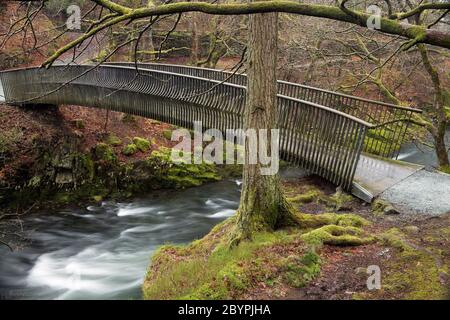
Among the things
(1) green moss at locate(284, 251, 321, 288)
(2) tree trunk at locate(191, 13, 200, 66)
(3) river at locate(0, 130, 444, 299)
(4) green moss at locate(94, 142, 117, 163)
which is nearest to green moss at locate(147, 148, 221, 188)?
(3) river at locate(0, 130, 444, 299)

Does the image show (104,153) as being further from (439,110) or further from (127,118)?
(439,110)

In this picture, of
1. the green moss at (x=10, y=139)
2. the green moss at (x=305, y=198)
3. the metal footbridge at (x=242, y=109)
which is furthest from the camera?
the green moss at (x=10, y=139)

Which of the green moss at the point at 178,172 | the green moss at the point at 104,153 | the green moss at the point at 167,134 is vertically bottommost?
the green moss at the point at 178,172

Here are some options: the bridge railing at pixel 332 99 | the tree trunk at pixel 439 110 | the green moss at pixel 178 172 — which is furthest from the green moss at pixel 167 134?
the tree trunk at pixel 439 110

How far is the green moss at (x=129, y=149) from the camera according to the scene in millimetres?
16375

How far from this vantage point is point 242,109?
1065 centimetres

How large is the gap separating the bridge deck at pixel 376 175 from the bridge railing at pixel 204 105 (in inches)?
15.4

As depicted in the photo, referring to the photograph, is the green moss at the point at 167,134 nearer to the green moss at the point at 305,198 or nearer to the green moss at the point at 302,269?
the green moss at the point at 305,198

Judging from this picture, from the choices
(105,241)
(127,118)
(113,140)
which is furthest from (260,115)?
(127,118)

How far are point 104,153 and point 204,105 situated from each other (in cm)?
622

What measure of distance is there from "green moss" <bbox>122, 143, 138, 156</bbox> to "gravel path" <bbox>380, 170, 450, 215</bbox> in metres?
10.4

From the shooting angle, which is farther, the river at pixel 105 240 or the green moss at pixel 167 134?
the green moss at pixel 167 134

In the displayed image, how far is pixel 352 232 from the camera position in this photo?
7320mm
